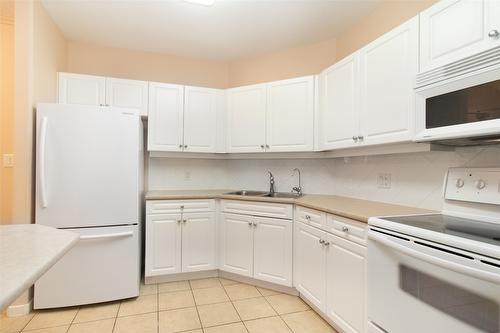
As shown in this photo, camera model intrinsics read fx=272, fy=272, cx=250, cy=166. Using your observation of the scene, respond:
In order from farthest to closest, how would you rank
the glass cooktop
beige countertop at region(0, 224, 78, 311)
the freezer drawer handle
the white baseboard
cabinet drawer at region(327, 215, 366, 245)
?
the freezer drawer handle
the white baseboard
cabinet drawer at region(327, 215, 366, 245)
the glass cooktop
beige countertop at region(0, 224, 78, 311)

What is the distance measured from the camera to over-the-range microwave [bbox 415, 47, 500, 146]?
48.1 inches

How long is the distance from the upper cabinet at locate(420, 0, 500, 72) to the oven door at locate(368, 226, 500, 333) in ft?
3.21

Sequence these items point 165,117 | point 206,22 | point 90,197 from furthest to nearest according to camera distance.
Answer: point 165,117
point 206,22
point 90,197

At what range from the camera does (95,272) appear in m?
2.31

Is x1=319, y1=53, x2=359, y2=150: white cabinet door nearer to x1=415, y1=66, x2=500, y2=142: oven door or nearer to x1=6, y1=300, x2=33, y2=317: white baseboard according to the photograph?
x1=415, y1=66, x2=500, y2=142: oven door

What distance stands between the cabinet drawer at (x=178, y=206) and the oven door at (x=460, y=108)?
2.02 m

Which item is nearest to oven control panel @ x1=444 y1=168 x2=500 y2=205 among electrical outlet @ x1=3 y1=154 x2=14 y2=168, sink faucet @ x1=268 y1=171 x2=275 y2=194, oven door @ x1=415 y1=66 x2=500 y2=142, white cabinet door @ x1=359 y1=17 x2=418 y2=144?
oven door @ x1=415 y1=66 x2=500 y2=142

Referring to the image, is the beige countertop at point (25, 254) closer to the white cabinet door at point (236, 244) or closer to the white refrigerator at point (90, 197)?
the white refrigerator at point (90, 197)

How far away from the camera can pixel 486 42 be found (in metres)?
1.28

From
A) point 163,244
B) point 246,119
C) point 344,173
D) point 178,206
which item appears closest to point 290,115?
point 246,119

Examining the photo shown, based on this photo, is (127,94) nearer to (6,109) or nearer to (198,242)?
(6,109)

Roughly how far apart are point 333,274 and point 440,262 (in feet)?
3.03

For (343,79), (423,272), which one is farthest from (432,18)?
(423,272)

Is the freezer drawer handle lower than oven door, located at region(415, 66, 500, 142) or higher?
lower
